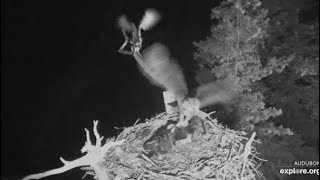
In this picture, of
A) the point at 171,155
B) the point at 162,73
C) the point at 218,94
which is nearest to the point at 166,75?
the point at 162,73

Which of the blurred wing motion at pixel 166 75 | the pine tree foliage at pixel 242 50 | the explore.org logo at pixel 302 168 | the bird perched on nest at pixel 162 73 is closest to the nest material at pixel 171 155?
the bird perched on nest at pixel 162 73

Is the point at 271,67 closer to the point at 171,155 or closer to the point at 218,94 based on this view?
the point at 218,94

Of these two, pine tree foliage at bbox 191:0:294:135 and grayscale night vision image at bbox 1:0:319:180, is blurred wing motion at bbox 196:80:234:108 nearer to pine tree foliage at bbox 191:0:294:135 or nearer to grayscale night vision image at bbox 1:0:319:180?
grayscale night vision image at bbox 1:0:319:180

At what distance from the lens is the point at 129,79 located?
21625mm

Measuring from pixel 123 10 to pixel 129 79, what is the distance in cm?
378

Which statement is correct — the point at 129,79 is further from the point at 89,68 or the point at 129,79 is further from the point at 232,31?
the point at 232,31

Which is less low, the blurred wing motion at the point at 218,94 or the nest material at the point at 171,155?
the blurred wing motion at the point at 218,94

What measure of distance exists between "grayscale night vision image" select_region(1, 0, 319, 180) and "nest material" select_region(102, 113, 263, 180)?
175 cm

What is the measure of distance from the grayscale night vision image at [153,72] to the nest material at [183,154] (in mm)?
1746

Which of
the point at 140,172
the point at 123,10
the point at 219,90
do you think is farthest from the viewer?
the point at 123,10

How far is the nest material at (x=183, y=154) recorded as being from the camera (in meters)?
6.06

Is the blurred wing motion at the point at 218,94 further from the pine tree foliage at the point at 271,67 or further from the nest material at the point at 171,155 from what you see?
the nest material at the point at 171,155

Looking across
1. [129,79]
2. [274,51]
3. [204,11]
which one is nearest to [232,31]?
[274,51]

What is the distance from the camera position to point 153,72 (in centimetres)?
879
